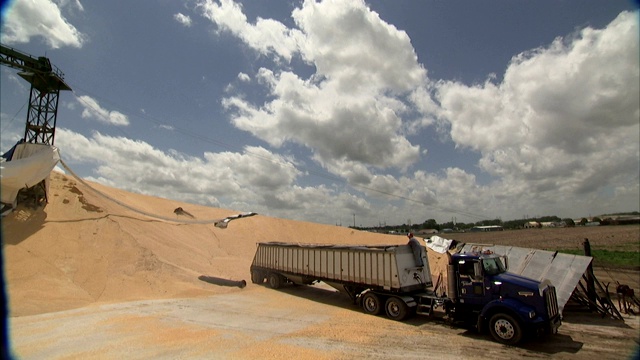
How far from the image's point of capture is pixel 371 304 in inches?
620

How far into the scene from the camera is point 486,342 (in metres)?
11.7

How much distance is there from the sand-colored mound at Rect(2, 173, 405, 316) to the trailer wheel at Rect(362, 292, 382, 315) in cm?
929

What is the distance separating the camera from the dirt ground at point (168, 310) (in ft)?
35.0

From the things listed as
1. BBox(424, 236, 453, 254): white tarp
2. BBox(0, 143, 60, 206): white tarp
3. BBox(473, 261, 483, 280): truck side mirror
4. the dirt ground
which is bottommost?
the dirt ground

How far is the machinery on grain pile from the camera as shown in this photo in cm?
1144

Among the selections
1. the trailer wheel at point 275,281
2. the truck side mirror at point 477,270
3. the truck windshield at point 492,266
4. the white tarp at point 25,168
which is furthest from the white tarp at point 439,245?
the white tarp at point 25,168

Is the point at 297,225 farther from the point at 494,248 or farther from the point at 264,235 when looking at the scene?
the point at 494,248

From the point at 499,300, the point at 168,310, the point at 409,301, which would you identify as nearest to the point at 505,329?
the point at 499,300

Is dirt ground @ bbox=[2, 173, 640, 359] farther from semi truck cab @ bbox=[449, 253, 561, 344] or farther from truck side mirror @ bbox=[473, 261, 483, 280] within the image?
truck side mirror @ bbox=[473, 261, 483, 280]

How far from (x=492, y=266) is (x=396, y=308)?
4462 mm

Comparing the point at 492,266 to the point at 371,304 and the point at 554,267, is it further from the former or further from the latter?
the point at 554,267

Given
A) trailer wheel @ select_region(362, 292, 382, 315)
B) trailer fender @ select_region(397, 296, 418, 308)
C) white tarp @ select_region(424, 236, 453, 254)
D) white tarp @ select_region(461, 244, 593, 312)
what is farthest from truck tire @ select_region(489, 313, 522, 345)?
white tarp @ select_region(424, 236, 453, 254)

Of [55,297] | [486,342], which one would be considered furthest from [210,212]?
[486,342]

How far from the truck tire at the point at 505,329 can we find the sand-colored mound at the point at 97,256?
49.3 feet
